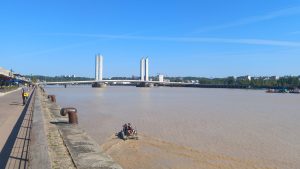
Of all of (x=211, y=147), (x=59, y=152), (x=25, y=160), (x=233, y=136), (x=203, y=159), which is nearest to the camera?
(x=25, y=160)

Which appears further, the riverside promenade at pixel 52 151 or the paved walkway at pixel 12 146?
the paved walkway at pixel 12 146

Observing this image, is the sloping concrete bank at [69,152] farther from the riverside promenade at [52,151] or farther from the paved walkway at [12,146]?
the paved walkway at [12,146]

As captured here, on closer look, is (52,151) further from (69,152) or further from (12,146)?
(12,146)

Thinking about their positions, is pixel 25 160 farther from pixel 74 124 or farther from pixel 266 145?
pixel 266 145

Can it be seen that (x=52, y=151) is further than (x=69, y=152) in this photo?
No

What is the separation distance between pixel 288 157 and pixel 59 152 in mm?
8735

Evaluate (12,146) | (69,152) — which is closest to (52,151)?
(69,152)

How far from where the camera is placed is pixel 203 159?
41.4 ft

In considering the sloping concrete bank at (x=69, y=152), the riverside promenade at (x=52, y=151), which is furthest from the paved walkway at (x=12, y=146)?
the sloping concrete bank at (x=69, y=152)

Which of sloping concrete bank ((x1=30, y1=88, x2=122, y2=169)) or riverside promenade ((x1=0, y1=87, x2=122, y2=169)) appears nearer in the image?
riverside promenade ((x1=0, y1=87, x2=122, y2=169))

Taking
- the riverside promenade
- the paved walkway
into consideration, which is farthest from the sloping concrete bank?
the paved walkway

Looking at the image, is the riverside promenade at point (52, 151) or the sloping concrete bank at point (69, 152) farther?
the sloping concrete bank at point (69, 152)

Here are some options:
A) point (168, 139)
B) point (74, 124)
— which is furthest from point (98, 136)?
point (168, 139)

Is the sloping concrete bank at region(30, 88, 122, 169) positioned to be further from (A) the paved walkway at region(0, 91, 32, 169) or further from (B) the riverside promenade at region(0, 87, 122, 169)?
(A) the paved walkway at region(0, 91, 32, 169)
